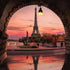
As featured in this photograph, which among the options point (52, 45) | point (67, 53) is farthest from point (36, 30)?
point (67, 53)

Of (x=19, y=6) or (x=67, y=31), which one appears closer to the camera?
(x=19, y=6)

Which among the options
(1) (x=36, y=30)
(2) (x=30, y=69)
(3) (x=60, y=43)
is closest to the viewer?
(2) (x=30, y=69)

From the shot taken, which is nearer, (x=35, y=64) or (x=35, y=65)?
(x=35, y=65)

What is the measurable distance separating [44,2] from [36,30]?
48.3m

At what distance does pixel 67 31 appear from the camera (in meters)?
13.9

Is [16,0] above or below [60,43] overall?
above

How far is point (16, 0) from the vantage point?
450 inches

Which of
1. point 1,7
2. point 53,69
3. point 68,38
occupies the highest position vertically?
point 1,7

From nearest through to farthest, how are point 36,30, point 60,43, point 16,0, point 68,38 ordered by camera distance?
point 16,0
point 68,38
point 60,43
point 36,30

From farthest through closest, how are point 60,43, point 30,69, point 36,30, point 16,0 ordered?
point 36,30 < point 60,43 < point 16,0 < point 30,69

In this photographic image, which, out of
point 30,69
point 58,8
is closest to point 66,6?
point 58,8

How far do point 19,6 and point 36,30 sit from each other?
158ft

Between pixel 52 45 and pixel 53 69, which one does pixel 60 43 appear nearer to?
pixel 52 45

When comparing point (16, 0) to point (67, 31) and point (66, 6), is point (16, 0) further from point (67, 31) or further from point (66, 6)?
point (67, 31)
